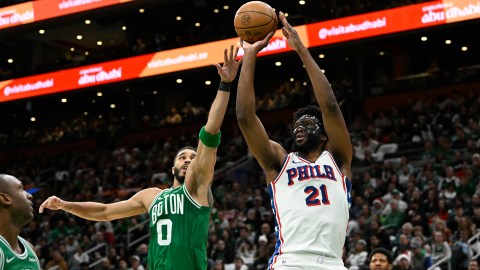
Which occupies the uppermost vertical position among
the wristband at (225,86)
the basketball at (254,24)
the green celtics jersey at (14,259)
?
the basketball at (254,24)

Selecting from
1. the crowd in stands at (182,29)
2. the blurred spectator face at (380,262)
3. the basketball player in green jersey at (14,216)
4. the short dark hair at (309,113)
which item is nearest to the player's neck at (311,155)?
the short dark hair at (309,113)

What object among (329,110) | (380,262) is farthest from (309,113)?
(380,262)

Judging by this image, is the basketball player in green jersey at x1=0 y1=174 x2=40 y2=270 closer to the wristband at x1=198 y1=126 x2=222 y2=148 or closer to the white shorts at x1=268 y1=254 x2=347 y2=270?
the white shorts at x1=268 y1=254 x2=347 y2=270

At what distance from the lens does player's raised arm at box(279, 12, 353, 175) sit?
5570 millimetres

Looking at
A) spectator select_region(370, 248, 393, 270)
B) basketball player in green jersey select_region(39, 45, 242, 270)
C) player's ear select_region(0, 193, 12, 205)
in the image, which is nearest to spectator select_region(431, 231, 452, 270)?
spectator select_region(370, 248, 393, 270)

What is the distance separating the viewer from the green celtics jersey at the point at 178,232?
685cm

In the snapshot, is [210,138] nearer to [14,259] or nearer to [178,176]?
[178,176]

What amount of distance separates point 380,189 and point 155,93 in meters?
15.9

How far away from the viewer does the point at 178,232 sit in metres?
6.92

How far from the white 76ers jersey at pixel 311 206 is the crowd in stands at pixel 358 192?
689 centimetres

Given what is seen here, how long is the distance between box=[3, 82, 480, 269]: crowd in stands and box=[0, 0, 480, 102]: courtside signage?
235 centimetres

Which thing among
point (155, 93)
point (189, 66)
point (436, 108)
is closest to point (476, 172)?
point (436, 108)

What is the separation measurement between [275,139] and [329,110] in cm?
1598

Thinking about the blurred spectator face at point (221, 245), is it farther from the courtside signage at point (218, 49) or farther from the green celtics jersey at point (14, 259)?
the green celtics jersey at point (14, 259)
